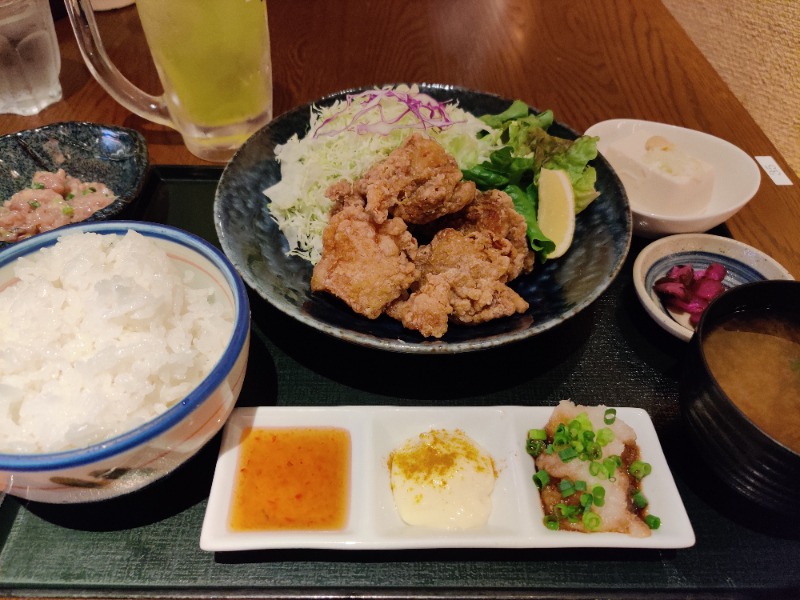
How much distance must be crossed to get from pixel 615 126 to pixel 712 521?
210 centimetres

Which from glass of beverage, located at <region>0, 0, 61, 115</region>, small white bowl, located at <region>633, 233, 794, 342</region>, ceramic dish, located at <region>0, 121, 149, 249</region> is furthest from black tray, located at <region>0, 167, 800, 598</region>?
glass of beverage, located at <region>0, 0, 61, 115</region>

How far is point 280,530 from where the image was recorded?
1.50 metres

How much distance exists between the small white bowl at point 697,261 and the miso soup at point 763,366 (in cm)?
32

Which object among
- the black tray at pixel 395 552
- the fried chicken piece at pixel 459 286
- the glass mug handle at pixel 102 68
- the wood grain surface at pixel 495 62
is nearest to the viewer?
the black tray at pixel 395 552

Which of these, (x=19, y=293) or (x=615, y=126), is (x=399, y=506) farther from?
(x=615, y=126)

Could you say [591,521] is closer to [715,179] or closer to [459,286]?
[459,286]

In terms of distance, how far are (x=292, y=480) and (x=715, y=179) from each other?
256cm

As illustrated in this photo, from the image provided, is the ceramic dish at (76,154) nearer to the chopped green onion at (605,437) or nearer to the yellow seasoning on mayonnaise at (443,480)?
the yellow seasoning on mayonnaise at (443,480)

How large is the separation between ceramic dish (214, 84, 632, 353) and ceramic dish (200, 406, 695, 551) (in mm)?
241

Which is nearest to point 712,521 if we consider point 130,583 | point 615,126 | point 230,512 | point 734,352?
point 734,352

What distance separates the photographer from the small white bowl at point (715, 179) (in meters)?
2.47

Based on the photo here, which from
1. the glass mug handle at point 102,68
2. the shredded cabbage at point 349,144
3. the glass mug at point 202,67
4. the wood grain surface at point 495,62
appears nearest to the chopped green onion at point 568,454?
the shredded cabbage at point 349,144

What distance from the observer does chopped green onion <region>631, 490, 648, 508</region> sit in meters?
1.60

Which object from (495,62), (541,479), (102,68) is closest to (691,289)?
(541,479)
